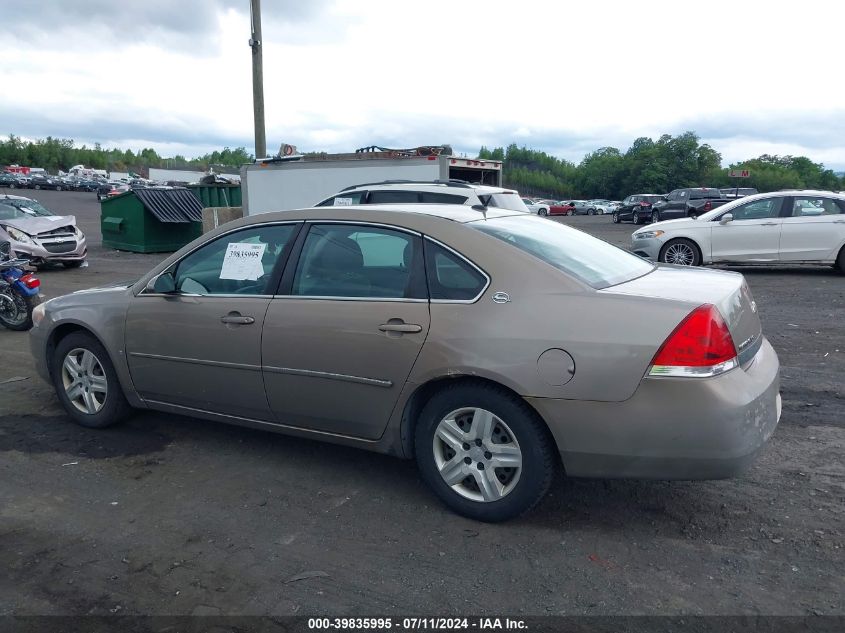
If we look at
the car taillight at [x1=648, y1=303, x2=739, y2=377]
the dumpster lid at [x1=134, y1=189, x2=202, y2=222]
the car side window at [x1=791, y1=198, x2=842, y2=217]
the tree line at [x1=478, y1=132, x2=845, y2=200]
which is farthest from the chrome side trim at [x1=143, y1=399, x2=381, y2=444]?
the tree line at [x1=478, y1=132, x2=845, y2=200]

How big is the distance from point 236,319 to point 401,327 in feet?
3.78

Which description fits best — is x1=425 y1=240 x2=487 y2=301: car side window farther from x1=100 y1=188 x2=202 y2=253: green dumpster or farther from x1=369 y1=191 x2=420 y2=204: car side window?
x1=100 y1=188 x2=202 y2=253: green dumpster

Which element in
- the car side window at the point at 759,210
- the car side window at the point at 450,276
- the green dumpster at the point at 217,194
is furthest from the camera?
the green dumpster at the point at 217,194

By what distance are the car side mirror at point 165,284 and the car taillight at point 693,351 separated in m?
3.06

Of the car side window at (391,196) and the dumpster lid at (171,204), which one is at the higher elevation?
the car side window at (391,196)

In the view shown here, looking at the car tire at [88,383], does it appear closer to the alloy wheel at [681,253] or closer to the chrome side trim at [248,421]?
the chrome side trim at [248,421]

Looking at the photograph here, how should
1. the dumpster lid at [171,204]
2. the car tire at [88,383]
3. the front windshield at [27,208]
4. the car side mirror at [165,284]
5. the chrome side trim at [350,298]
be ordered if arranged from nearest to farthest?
the chrome side trim at [350,298]
the car side mirror at [165,284]
the car tire at [88,383]
the front windshield at [27,208]
the dumpster lid at [171,204]

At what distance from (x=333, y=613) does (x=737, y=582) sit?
1.77 metres

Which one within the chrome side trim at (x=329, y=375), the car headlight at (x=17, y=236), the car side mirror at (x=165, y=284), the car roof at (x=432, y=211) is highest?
the car roof at (x=432, y=211)

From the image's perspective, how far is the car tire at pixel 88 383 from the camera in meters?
5.15

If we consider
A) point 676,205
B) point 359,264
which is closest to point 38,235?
point 359,264

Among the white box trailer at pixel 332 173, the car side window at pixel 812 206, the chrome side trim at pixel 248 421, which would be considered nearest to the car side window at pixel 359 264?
the chrome side trim at pixel 248 421

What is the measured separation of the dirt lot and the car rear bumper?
0.43m

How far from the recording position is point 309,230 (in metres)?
4.46
